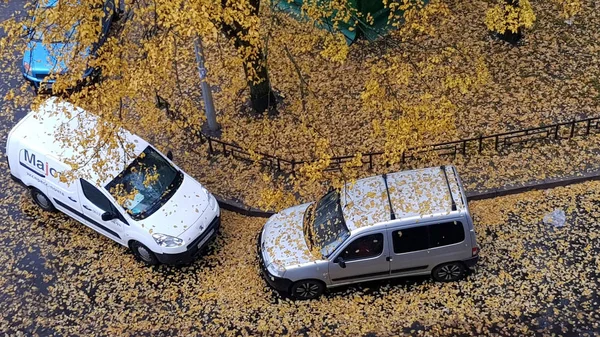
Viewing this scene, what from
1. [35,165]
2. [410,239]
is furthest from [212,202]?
[410,239]

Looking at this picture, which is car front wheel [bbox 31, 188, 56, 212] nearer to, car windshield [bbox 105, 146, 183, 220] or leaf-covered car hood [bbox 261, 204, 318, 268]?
car windshield [bbox 105, 146, 183, 220]

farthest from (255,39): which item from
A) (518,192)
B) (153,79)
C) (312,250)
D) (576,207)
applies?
(576,207)

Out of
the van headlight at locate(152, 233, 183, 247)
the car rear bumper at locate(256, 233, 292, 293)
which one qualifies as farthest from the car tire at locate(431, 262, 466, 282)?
the van headlight at locate(152, 233, 183, 247)

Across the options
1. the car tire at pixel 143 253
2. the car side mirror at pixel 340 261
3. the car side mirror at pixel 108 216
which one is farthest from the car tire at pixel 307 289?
the car side mirror at pixel 108 216

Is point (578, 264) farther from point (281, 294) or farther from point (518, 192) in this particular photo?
point (281, 294)

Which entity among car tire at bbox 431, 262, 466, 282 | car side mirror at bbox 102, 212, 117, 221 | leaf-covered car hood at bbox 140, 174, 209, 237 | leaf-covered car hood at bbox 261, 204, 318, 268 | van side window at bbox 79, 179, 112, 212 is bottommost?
car tire at bbox 431, 262, 466, 282

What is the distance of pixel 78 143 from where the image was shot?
11.4m

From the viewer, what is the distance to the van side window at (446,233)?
1012cm

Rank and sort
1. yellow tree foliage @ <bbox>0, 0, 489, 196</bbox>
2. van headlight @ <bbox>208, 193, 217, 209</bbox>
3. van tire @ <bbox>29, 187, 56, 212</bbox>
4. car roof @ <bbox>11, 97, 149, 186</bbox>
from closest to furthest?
yellow tree foliage @ <bbox>0, 0, 489, 196</bbox> → car roof @ <bbox>11, 97, 149, 186</bbox> → van headlight @ <bbox>208, 193, 217, 209</bbox> → van tire @ <bbox>29, 187, 56, 212</bbox>

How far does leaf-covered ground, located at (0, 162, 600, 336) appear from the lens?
33.9 feet

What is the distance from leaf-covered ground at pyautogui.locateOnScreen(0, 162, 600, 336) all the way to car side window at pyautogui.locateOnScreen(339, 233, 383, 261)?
3.09ft

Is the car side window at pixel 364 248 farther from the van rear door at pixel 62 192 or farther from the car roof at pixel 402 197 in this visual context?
the van rear door at pixel 62 192

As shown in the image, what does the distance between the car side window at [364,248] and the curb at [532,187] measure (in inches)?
121

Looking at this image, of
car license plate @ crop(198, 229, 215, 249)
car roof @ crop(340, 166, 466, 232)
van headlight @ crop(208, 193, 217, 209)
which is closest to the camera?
car roof @ crop(340, 166, 466, 232)
